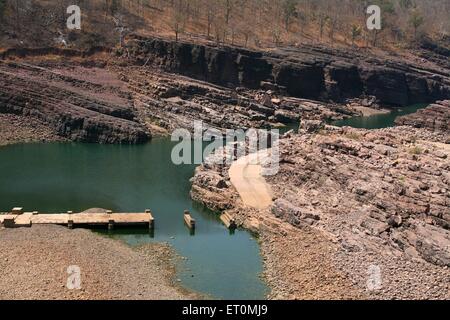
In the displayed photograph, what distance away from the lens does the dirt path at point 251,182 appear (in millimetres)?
56250

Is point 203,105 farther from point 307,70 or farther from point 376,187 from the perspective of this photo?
point 376,187

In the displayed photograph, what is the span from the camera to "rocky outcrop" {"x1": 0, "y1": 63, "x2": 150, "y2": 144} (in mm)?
89375

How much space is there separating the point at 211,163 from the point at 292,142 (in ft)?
33.2

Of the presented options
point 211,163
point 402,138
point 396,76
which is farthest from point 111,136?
point 396,76

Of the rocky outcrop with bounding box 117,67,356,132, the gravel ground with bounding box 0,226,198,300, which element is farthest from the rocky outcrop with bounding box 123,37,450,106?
the gravel ground with bounding box 0,226,198,300

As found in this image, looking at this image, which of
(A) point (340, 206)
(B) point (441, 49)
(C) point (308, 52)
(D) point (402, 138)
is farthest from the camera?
(B) point (441, 49)

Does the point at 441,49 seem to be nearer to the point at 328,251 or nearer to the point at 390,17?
the point at 390,17

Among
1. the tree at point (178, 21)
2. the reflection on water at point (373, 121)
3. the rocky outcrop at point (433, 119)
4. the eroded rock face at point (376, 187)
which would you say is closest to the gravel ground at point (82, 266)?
the eroded rock face at point (376, 187)

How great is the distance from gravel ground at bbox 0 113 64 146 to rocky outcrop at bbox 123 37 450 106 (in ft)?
99.9

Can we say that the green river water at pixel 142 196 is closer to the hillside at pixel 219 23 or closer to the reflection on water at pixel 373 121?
the hillside at pixel 219 23

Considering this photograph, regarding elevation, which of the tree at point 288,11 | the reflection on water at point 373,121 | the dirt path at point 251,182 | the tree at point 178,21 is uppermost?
the tree at point 288,11

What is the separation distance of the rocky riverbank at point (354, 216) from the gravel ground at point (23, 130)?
33459 millimetres
